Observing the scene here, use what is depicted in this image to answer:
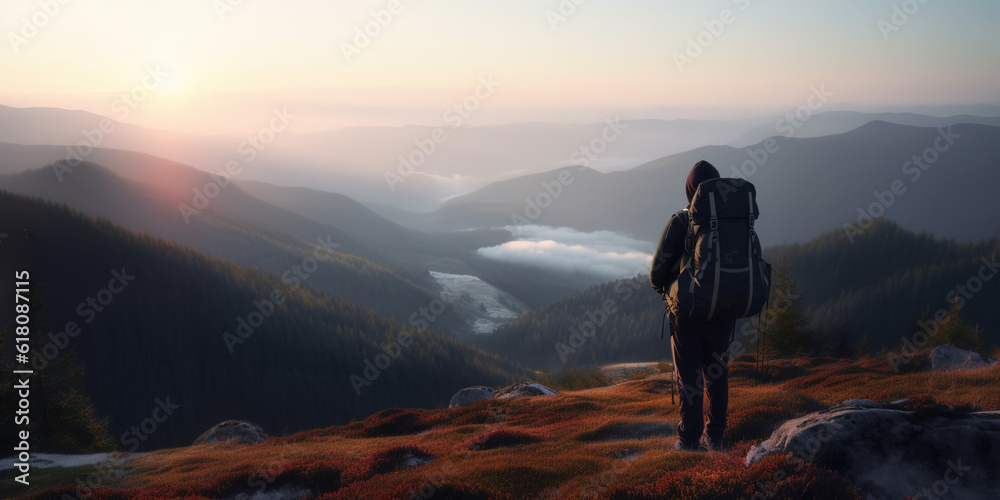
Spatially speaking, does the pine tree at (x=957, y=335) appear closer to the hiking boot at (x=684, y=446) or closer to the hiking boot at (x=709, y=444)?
the hiking boot at (x=709, y=444)

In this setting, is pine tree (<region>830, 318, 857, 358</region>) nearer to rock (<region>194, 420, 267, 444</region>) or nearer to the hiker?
the hiker

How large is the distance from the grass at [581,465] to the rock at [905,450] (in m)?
0.49

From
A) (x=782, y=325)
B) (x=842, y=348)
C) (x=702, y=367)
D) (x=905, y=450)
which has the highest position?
(x=702, y=367)

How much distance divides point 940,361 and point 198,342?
444 feet

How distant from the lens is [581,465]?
10.1m

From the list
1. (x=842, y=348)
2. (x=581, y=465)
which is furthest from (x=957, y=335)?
(x=581, y=465)

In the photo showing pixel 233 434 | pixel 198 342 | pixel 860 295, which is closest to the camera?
pixel 233 434

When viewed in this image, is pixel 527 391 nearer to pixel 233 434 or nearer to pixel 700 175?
pixel 233 434

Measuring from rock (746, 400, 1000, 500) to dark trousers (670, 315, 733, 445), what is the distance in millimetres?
1528

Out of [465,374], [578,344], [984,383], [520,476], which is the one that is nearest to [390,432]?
[520,476]

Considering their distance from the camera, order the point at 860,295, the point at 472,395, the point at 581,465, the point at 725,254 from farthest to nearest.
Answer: the point at 860,295 → the point at 472,395 → the point at 581,465 → the point at 725,254

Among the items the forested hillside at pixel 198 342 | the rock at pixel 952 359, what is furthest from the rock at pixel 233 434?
the forested hillside at pixel 198 342

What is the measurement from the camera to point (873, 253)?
180375 millimetres

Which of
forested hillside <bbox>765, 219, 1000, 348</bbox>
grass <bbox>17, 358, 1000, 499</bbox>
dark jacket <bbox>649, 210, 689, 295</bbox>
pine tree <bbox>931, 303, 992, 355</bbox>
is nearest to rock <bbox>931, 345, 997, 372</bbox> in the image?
grass <bbox>17, 358, 1000, 499</bbox>
